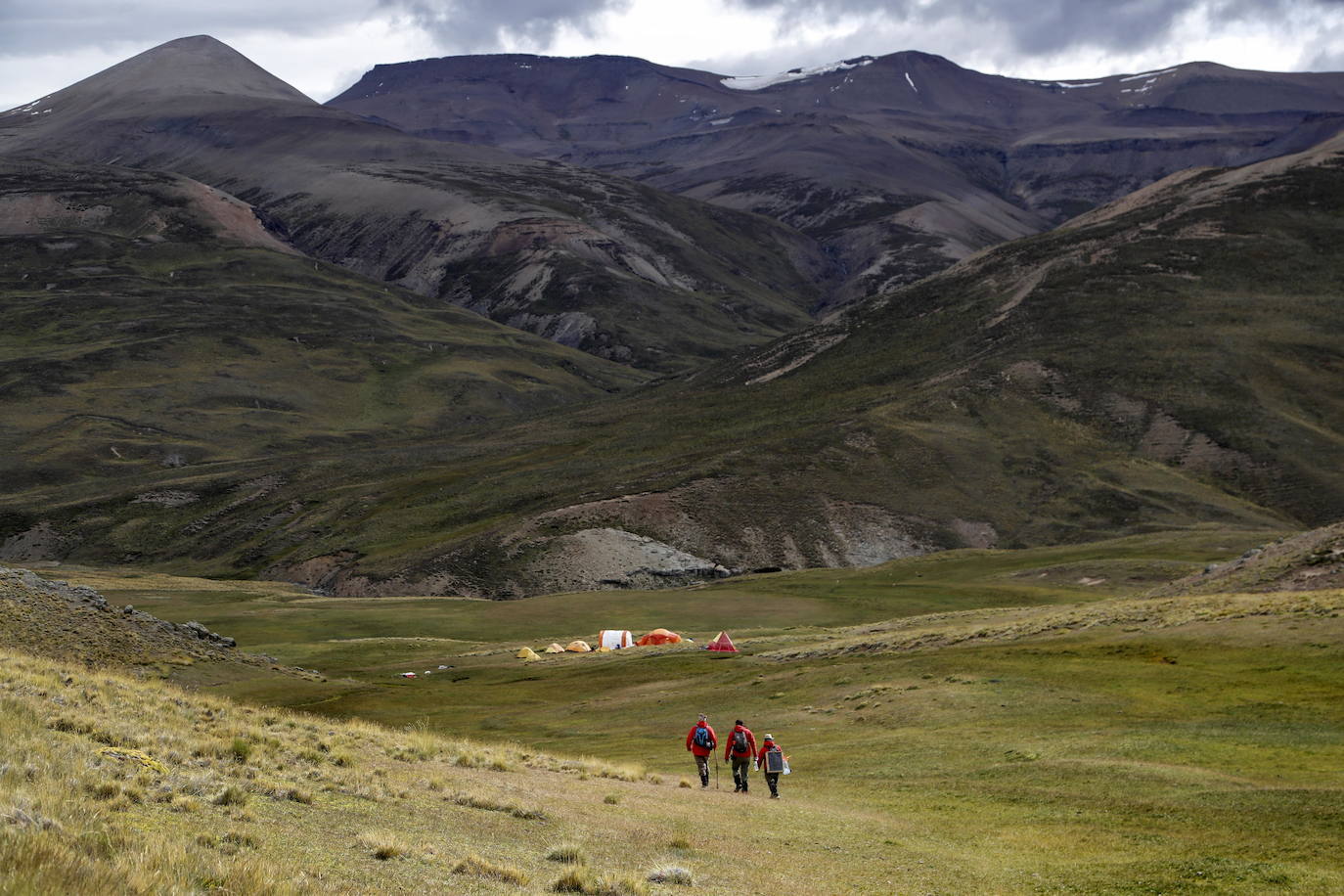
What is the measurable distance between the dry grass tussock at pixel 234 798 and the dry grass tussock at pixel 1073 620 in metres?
23.5

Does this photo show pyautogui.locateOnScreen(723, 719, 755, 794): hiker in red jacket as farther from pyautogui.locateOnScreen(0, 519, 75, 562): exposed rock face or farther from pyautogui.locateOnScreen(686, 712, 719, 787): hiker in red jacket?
pyautogui.locateOnScreen(0, 519, 75, 562): exposed rock face

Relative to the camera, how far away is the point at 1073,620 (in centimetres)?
4884

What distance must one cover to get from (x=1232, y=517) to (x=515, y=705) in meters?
97.6

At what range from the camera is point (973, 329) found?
583 ft

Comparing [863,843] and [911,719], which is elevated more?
[863,843]

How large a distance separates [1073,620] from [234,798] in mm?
38554

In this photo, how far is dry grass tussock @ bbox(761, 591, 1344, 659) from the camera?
42.5 m

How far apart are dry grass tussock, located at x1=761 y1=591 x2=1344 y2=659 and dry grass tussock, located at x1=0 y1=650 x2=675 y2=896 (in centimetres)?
2347

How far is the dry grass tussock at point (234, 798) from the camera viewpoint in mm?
11680

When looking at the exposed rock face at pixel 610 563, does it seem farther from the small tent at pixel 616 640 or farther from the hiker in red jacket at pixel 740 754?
the hiker in red jacket at pixel 740 754

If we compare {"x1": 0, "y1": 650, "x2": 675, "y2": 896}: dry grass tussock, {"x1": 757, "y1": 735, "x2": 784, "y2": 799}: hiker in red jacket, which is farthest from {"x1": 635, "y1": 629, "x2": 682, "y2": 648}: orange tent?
{"x1": 757, "y1": 735, "x2": 784, "y2": 799}: hiker in red jacket

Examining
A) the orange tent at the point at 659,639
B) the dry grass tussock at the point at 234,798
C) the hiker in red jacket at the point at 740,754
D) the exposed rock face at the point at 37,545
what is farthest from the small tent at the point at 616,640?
the exposed rock face at the point at 37,545

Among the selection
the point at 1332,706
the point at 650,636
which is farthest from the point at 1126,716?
the point at 650,636

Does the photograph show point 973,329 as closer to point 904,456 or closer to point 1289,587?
point 904,456
